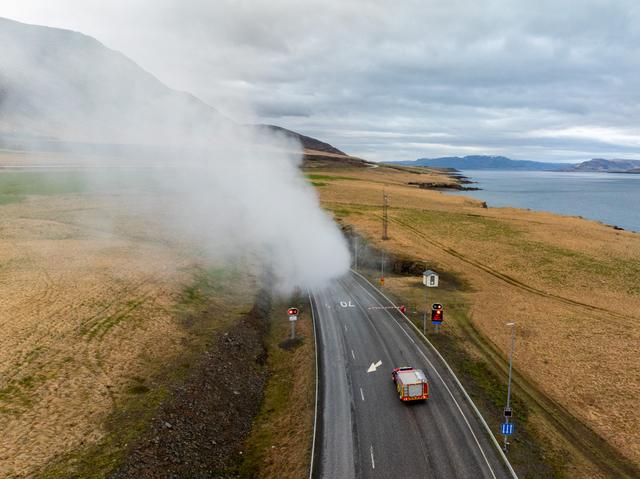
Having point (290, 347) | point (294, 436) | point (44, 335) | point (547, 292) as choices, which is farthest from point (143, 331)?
point (547, 292)

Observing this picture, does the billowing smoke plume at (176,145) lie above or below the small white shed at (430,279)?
above

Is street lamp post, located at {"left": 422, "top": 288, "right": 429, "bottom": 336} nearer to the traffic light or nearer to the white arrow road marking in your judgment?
the traffic light

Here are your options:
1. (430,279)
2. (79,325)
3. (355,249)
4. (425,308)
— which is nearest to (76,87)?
(79,325)

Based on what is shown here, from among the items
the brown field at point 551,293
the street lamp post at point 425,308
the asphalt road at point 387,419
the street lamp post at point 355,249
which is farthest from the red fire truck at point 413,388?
the street lamp post at point 355,249

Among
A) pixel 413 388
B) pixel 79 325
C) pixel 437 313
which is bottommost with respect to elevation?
pixel 413 388

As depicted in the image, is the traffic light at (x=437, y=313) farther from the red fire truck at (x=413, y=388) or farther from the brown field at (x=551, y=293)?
the red fire truck at (x=413, y=388)

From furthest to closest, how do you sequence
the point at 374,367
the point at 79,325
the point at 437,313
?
the point at 437,313
the point at 374,367
the point at 79,325

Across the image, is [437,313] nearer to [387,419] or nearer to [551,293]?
[387,419]
